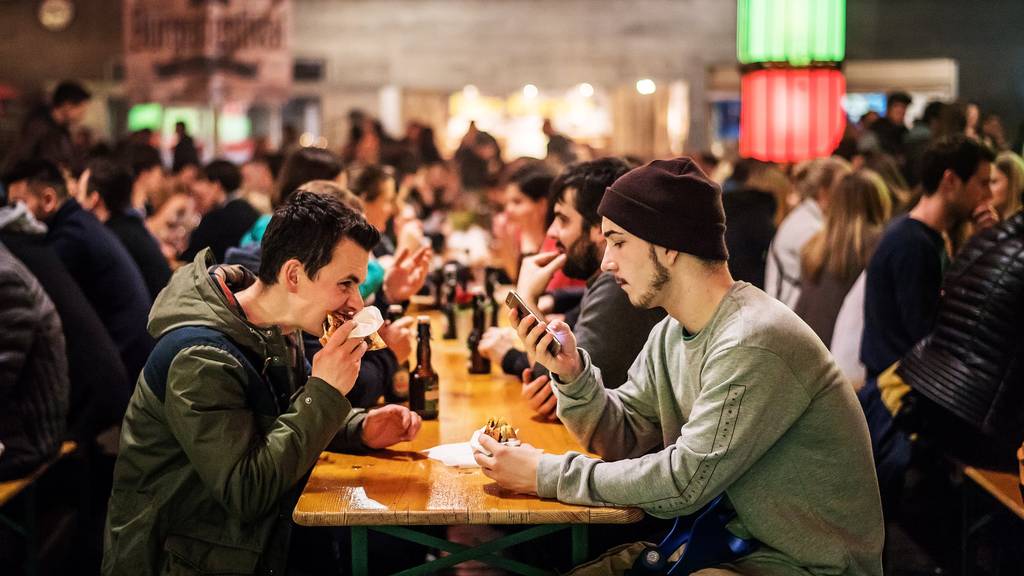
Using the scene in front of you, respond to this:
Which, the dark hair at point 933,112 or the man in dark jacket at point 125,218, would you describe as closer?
the man in dark jacket at point 125,218

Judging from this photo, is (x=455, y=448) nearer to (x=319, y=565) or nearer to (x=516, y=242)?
(x=319, y=565)

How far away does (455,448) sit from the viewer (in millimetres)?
3164

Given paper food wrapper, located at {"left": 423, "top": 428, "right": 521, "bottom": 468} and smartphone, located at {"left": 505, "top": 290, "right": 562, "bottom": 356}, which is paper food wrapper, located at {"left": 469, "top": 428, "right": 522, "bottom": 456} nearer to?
paper food wrapper, located at {"left": 423, "top": 428, "right": 521, "bottom": 468}

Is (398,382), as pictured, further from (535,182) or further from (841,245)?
(841,245)

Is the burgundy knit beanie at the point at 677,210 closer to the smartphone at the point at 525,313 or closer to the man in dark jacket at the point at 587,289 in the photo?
the smartphone at the point at 525,313

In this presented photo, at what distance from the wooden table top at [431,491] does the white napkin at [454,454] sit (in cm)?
2

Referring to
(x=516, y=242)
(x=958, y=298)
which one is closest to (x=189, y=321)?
(x=958, y=298)

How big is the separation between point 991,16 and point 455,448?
1318 cm

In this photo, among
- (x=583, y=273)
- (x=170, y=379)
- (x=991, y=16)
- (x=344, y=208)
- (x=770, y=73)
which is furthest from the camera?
(x=991, y=16)

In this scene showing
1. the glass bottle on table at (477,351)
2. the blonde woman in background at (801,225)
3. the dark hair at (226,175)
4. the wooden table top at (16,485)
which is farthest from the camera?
the dark hair at (226,175)

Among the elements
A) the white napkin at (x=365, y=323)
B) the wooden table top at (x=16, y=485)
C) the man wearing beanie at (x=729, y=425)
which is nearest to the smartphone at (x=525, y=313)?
the man wearing beanie at (x=729, y=425)

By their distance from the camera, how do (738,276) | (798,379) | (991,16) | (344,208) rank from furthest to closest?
1. (991,16)
2. (738,276)
3. (344,208)
4. (798,379)

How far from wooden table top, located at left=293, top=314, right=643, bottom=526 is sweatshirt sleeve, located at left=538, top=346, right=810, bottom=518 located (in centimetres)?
11

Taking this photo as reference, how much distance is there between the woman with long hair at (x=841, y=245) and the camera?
554 centimetres
